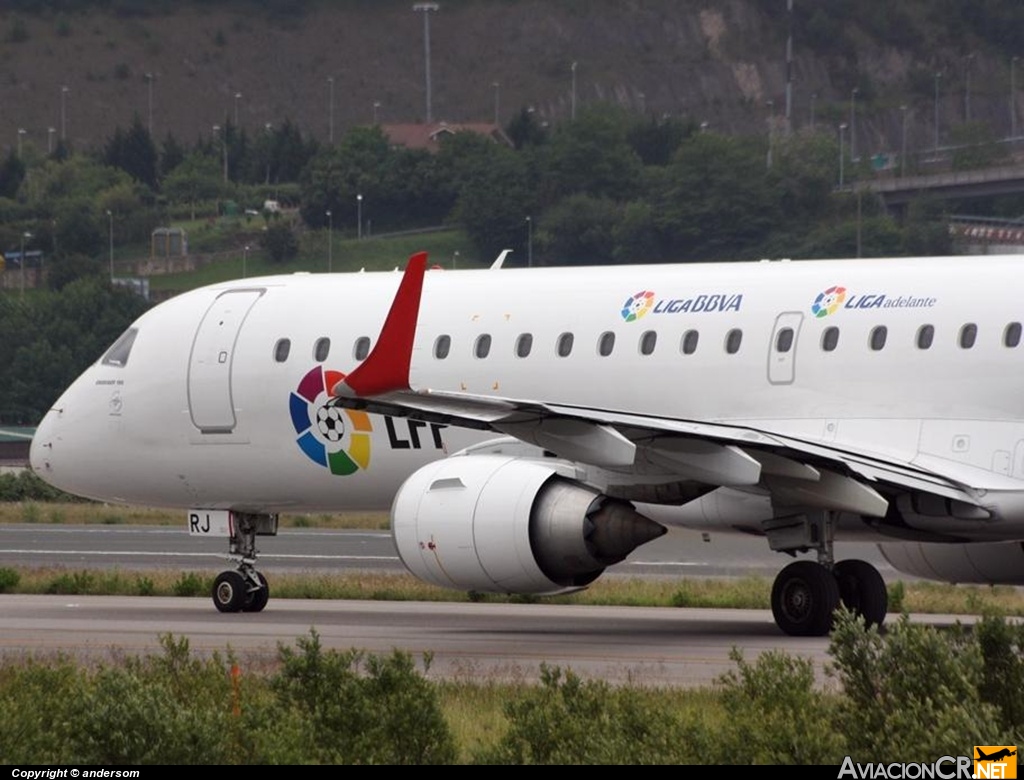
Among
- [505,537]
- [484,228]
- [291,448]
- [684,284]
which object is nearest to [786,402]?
[684,284]

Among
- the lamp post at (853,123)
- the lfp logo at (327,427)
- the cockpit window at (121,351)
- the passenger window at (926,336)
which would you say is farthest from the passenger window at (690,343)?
the lamp post at (853,123)

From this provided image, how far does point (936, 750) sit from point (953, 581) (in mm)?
13581

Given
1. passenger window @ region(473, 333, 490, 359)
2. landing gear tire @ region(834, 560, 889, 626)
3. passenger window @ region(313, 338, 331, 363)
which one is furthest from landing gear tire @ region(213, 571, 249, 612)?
landing gear tire @ region(834, 560, 889, 626)

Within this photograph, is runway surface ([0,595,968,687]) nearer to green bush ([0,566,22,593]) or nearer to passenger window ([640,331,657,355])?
green bush ([0,566,22,593])

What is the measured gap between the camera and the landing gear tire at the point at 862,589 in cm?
2197

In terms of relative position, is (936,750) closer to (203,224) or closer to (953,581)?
(953,581)

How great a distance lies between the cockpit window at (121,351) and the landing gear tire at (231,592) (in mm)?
2954

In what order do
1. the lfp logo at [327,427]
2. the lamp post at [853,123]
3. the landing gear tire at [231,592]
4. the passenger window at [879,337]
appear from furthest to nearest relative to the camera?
the lamp post at [853,123]
the landing gear tire at [231,592]
the lfp logo at [327,427]
the passenger window at [879,337]

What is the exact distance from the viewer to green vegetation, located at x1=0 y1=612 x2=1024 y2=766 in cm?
1123

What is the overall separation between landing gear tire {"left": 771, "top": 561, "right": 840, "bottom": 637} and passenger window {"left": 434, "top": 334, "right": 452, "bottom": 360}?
4.77 metres

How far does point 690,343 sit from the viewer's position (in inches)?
903

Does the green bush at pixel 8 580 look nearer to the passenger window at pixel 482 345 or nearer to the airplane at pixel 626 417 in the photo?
the airplane at pixel 626 417

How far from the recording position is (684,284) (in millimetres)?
23281

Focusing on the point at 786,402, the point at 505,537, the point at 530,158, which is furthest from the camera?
the point at 530,158
